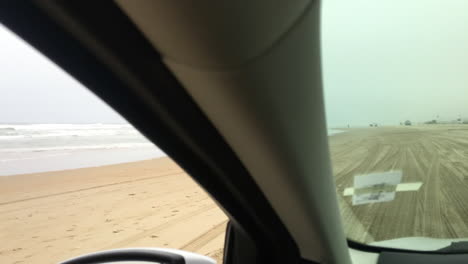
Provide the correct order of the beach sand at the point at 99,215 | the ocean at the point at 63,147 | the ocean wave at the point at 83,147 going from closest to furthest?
the beach sand at the point at 99,215
the ocean at the point at 63,147
the ocean wave at the point at 83,147

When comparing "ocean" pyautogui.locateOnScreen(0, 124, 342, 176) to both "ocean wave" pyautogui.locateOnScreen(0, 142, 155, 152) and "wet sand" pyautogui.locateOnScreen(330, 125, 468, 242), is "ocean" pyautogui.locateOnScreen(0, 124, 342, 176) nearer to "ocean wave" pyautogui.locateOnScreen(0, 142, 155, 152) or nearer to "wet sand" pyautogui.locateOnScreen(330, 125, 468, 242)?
"ocean wave" pyautogui.locateOnScreen(0, 142, 155, 152)

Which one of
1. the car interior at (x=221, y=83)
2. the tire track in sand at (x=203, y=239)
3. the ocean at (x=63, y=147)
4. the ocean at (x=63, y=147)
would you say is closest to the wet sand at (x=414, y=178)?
the car interior at (x=221, y=83)

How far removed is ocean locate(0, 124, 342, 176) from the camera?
14023mm

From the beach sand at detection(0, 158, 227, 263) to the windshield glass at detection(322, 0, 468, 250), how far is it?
108 inches

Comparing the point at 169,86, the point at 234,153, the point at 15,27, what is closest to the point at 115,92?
the point at 169,86

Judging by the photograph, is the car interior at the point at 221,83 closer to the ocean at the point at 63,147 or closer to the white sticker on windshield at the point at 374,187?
the white sticker on windshield at the point at 374,187

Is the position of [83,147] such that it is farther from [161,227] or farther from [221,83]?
[221,83]

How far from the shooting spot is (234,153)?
122cm

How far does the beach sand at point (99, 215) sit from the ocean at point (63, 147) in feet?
4.42

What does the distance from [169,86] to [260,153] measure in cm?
30

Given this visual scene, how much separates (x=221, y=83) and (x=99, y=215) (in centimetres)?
877

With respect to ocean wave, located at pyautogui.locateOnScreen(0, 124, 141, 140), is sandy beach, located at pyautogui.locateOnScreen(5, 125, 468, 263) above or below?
below

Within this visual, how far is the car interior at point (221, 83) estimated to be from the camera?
77cm

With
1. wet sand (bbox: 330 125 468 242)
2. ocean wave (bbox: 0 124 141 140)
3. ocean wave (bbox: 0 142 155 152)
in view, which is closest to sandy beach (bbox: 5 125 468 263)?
wet sand (bbox: 330 125 468 242)
